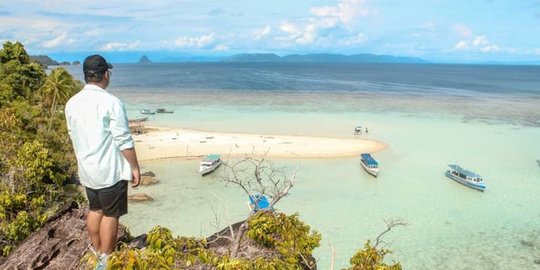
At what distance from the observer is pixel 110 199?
523 centimetres

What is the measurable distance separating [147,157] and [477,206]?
23689mm

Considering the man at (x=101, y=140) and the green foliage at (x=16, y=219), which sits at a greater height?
the man at (x=101, y=140)

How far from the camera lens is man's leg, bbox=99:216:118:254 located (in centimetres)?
539

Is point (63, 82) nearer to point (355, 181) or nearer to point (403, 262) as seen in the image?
point (355, 181)

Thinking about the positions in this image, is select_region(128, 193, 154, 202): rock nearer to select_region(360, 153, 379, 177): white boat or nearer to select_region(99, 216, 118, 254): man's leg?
select_region(360, 153, 379, 177): white boat

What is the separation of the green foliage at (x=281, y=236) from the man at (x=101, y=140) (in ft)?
7.97

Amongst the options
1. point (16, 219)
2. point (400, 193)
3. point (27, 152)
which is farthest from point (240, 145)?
point (16, 219)

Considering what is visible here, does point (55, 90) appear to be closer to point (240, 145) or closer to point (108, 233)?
point (240, 145)

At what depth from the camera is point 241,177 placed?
2880 cm

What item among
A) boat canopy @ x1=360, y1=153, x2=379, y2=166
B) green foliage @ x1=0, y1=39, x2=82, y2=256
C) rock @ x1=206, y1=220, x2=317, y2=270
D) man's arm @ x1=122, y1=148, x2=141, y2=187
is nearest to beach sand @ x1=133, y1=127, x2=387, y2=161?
boat canopy @ x1=360, y1=153, x2=379, y2=166

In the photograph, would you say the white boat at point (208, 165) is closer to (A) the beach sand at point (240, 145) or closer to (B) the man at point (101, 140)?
(A) the beach sand at point (240, 145)

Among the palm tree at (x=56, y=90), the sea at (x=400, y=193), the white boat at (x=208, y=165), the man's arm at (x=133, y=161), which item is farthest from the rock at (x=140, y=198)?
the man's arm at (x=133, y=161)

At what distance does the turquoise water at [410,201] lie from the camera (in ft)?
60.3

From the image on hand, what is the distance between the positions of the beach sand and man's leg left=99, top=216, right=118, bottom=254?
26711 mm
